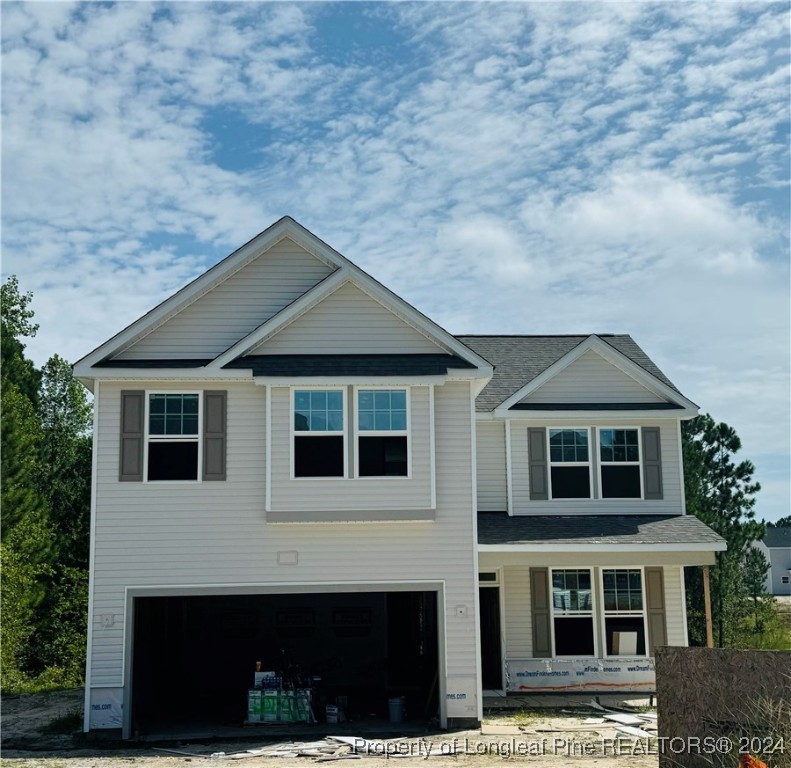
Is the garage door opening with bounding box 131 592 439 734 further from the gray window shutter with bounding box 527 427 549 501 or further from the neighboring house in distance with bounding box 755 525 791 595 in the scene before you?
the neighboring house in distance with bounding box 755 525 791 595

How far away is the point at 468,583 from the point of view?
16703mm

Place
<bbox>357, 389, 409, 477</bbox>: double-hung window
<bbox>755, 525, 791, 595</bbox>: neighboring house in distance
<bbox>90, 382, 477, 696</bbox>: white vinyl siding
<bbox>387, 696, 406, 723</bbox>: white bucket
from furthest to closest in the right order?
<bbox>755, 525, 791, 595</bbox>: neighboring house in distance → <bbox>387, 696, 406, 723</bbox>: white bucket → <bbox>357, 389, 409, 477</bbox>: double-hung window → <bbox>90, 382, 477, 696</bbox>: white vinyl siding

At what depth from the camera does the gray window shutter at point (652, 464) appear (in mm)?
21812

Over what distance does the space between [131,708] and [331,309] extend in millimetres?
7720

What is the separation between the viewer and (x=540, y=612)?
67.9 ft

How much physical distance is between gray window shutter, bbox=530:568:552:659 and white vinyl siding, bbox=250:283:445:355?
6.43 meters

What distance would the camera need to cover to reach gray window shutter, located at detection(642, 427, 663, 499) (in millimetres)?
21812

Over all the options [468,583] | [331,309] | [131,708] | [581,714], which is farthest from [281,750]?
[331,309]

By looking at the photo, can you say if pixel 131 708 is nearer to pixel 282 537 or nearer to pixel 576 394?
pixel 282 537

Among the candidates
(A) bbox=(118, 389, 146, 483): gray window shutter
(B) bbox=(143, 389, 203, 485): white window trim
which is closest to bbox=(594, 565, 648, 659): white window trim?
(B) bbox=(143, 389, 203, 485): white window trim

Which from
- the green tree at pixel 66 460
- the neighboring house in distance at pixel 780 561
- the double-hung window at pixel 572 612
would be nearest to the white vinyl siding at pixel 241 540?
the double-hung window at pixel 572 612

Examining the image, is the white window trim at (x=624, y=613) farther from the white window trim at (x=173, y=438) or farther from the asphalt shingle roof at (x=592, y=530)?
the white window trim at (x=173, y=438)

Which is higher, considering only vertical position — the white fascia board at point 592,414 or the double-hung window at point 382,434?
the white fascia board at point 592,414

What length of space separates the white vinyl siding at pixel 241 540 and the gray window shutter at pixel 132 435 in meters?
0.12
